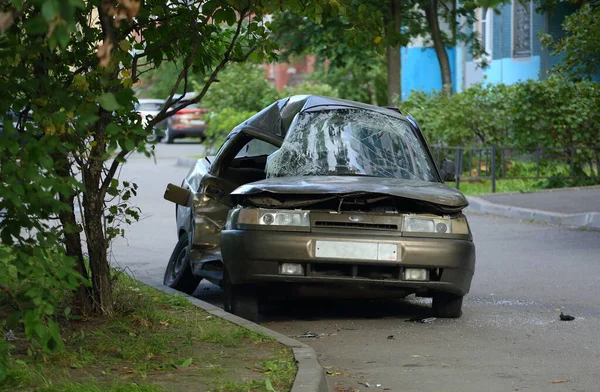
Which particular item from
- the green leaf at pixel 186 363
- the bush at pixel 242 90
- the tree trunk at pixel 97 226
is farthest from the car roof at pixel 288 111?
the bush at pixel 242 90

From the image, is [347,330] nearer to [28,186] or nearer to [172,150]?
[28,186]

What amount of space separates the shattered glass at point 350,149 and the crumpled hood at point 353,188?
0.43m

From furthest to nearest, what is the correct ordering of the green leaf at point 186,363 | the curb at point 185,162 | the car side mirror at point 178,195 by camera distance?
1. the curb at point 185,162
2. the car side mirror at point 178,195
3. the green leaf at point 186,363

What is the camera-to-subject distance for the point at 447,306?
9.05m

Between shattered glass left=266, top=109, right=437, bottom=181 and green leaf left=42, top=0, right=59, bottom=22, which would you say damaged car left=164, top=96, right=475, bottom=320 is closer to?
shattered glass left=266, top=109, right=437, bottom=181

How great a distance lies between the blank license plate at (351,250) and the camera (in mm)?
8297

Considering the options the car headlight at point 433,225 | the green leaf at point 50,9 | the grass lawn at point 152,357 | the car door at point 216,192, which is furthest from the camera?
the car door at point 216,192

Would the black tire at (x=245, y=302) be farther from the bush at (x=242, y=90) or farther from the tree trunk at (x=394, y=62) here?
the bush at (x=242, y=90)

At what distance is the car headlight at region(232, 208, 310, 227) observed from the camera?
27.3 feet

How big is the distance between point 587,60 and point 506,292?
8.24m

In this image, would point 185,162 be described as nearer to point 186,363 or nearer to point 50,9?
point 186,363

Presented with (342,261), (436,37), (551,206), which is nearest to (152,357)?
(342,261)

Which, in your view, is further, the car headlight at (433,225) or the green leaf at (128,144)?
the car headlight at (433,225)

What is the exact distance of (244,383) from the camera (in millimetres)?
6027
